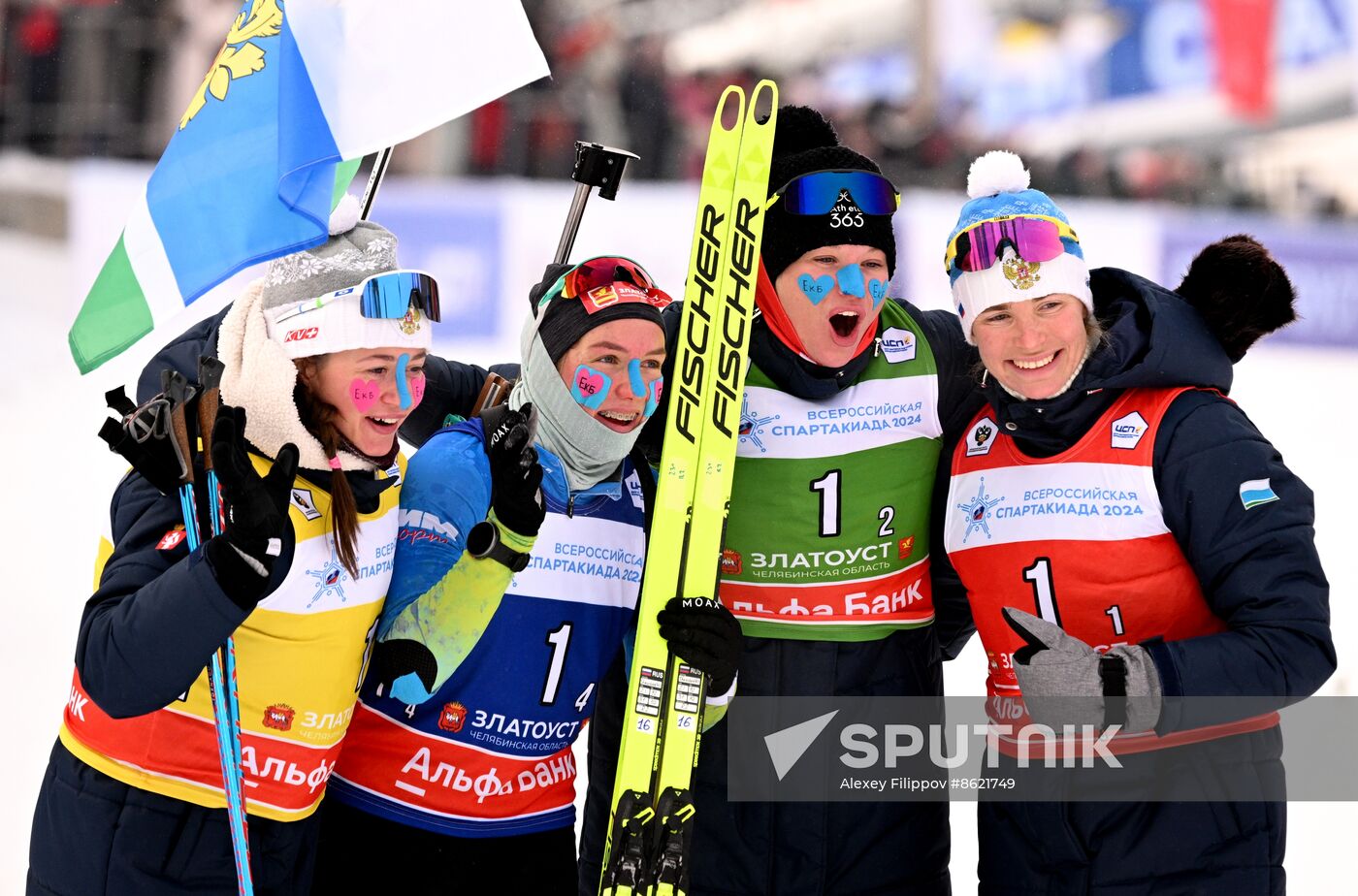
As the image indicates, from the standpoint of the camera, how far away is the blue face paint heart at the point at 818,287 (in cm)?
278

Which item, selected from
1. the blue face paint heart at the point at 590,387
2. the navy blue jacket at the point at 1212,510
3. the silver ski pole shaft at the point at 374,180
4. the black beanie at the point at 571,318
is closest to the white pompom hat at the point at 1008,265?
the navy blue jacket at the point at 1212,510

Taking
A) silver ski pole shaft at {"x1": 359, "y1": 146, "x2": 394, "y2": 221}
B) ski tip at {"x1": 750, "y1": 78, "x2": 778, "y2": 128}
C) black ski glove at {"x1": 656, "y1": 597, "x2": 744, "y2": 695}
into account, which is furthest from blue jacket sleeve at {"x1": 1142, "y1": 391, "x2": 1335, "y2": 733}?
silver ski pole shaft at {"x1": 359, "y1": 146, "x2": 394, "y2": 221}

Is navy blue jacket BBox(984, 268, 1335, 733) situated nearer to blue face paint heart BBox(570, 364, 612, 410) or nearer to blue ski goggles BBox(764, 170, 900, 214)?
blue ski goggles BBox(764, 170, 900, 214)

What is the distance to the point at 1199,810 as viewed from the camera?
251cm

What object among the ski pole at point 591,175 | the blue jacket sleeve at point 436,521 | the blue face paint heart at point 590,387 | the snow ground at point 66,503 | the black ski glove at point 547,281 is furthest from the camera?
the snow ground at point 66,503

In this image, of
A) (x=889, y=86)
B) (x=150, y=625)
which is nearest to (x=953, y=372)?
(x=150, y=625)

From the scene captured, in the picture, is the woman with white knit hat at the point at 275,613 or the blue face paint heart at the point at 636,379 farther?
the blue face paint heart at the point at 636,379

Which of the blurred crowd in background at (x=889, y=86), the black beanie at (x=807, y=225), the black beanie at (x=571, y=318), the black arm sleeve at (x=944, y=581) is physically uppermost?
the blurred crowd in background at (x=889, y=86)

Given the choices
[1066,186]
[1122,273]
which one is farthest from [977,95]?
[1122,273]

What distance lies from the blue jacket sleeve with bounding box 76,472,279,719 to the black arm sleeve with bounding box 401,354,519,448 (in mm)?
901

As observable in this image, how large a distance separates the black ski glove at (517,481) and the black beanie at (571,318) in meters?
0.20

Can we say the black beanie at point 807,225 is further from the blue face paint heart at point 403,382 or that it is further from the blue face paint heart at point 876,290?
the blue face paint heart at point 403,382

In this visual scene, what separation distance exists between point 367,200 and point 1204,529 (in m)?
1.63

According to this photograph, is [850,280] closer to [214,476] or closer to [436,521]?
[436,521]
